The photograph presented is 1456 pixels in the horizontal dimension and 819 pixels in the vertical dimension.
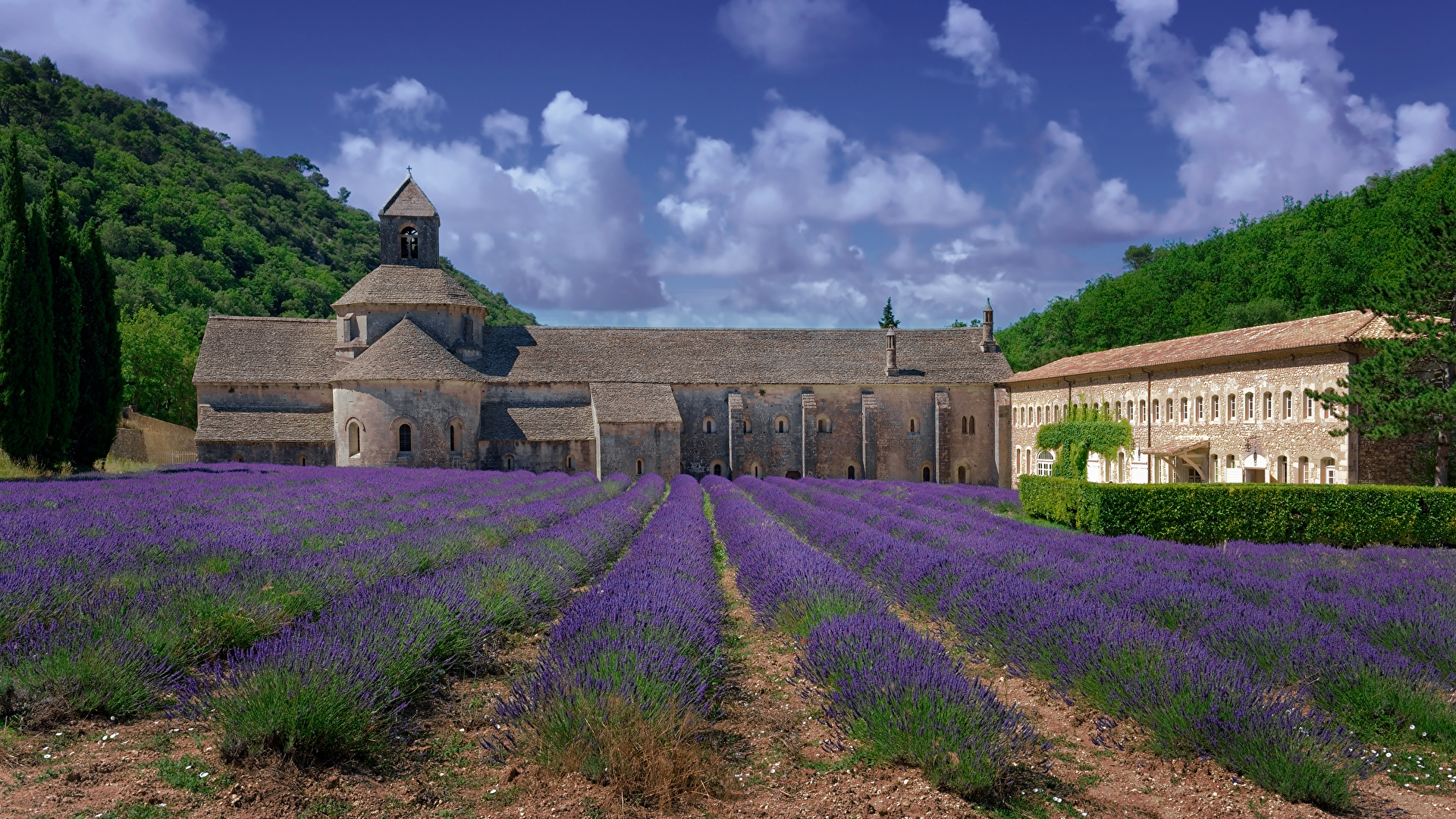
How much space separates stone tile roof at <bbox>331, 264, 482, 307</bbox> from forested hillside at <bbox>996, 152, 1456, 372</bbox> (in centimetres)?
3448

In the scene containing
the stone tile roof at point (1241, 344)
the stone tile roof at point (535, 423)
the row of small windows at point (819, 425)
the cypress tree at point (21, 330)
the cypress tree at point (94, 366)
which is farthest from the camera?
the row of small windows at point (819, 425)

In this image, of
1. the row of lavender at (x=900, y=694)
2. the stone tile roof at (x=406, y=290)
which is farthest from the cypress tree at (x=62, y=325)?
the row of lavender at (x=900, y=694)

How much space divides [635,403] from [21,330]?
20092 millimetres

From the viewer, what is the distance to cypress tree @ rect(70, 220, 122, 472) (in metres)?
25.4

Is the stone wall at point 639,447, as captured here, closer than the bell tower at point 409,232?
Yes

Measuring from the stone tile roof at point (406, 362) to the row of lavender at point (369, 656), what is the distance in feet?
81.9

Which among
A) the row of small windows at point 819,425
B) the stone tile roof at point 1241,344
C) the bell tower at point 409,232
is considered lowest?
the row of small windows at point 819,425

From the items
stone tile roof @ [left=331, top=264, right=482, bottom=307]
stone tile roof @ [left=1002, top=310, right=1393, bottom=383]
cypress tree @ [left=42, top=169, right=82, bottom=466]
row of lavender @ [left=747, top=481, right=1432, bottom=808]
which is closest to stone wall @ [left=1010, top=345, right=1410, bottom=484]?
stone tile roof @ [left=1002, top=310, right=1393, bottom=383]

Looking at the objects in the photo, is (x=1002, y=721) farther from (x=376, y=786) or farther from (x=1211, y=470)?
(x=1211, y=470)

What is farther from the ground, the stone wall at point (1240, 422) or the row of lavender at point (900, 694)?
the stone wall at point (1240, 422)

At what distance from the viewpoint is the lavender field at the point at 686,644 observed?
440 cm

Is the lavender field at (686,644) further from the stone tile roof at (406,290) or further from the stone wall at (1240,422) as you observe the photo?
the stone tile roof at (406,290)

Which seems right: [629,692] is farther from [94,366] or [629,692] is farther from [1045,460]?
[1045,460]

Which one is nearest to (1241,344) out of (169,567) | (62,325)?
(169,567)
